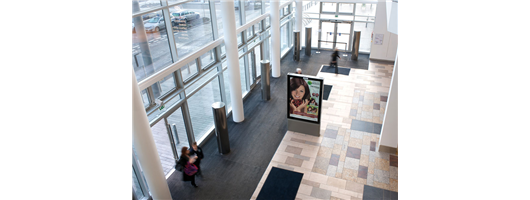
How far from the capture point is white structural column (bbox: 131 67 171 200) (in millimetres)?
5023

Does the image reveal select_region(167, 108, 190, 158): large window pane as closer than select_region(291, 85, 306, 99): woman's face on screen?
Yes

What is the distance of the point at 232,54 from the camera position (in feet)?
27.4

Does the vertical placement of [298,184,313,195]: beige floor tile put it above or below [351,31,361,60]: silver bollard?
below

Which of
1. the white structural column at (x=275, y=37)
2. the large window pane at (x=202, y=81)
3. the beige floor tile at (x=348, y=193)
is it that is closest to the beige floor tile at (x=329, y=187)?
the beige floor tile at (x=348, y=193)

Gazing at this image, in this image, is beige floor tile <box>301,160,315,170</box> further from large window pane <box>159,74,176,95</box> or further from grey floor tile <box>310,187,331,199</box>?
large window pane <box>159,74,176,95</box>

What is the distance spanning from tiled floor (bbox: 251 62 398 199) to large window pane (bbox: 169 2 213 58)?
334 centimetres

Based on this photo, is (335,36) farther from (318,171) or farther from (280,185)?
(280,185)

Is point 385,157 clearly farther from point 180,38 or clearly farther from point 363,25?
point 363,25

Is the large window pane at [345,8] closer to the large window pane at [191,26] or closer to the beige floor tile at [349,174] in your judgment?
the large window pane at [191,26]

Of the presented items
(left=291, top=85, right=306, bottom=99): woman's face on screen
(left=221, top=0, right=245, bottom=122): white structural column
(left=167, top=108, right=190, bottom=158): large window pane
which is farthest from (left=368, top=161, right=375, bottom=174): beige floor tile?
→ (left=167, top=108, right=190, bottom=158): large window pane

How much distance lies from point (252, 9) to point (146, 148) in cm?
689
